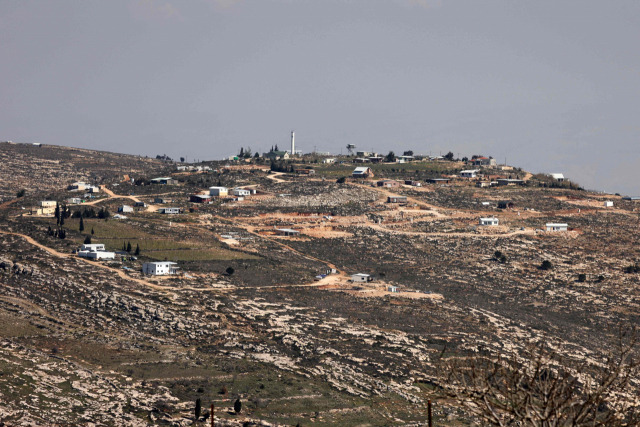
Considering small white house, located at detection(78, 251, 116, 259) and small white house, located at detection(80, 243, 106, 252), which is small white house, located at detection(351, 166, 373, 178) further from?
small white house, located at detection(78, 251, 116, 259)

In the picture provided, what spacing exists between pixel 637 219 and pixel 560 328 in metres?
66.9

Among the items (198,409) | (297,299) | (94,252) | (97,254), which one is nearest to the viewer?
(198,409)

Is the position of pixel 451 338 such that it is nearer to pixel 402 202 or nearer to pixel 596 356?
pixel 596 356

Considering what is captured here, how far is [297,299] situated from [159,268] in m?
20.2

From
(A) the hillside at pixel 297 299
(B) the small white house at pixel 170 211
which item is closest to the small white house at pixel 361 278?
(A) the hillside at pixel 297 299

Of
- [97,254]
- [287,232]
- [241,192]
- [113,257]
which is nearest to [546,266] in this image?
[287,232]

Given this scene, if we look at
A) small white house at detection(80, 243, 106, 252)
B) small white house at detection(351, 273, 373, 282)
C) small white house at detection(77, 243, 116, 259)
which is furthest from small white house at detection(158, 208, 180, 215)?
small white house at detection(351, 273, 373, 282)

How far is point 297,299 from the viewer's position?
9819 centimetres

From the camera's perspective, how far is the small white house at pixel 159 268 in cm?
10325

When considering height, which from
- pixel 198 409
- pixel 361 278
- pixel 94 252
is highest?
pixel 94 252

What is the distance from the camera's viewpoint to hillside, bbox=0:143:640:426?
226 ft

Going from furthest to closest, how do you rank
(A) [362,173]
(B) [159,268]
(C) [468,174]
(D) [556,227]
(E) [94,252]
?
1. (C) [468,174]
2. (A) [362,173]
3. (D) [556,227]
4. (E) [94,252]
5. (B) [159,268]

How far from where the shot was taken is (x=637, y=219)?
15038cm

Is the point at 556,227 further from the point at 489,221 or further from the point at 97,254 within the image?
the point at 97,254
